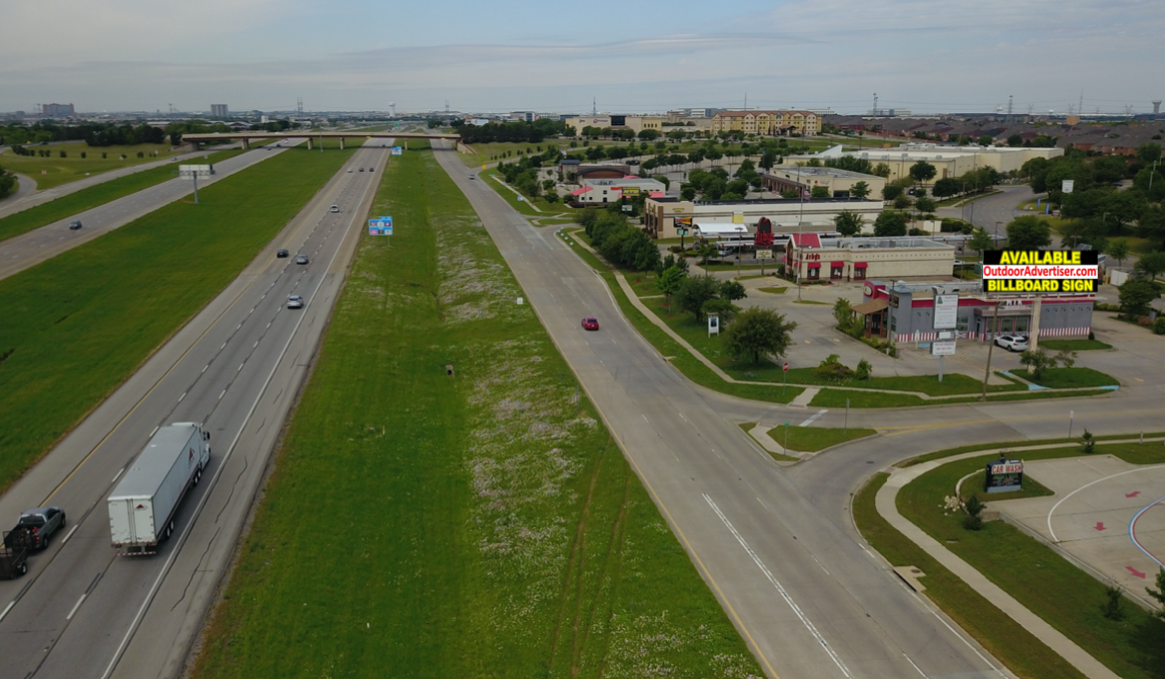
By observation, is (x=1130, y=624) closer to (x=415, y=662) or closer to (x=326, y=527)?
(x=415, y=662)

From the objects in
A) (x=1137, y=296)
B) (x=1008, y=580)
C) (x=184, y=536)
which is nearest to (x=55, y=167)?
(x=184, y=536)

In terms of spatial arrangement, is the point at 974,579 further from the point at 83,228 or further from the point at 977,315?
the point at 83,228

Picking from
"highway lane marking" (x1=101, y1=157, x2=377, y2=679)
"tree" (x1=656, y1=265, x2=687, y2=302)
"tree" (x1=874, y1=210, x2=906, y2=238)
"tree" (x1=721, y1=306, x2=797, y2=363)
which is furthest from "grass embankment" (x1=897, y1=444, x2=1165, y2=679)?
"tree" (x1=874, y1=210, x2=906, y2=238)

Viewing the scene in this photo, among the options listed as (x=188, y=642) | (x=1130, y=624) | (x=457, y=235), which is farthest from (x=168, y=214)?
(x=1130, y=624)

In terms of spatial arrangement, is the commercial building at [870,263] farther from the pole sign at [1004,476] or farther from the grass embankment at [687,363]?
the pole sign at [1004,476]

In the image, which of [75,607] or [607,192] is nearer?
[75,607]

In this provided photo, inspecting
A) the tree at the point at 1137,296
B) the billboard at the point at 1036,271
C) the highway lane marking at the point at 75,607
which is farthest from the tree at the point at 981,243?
the highway lane marking at the point at 75,607

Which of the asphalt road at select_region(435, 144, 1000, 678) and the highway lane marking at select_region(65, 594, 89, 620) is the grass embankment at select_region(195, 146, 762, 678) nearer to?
the asphalt road at select_region(435, 144, 1000, 678)
